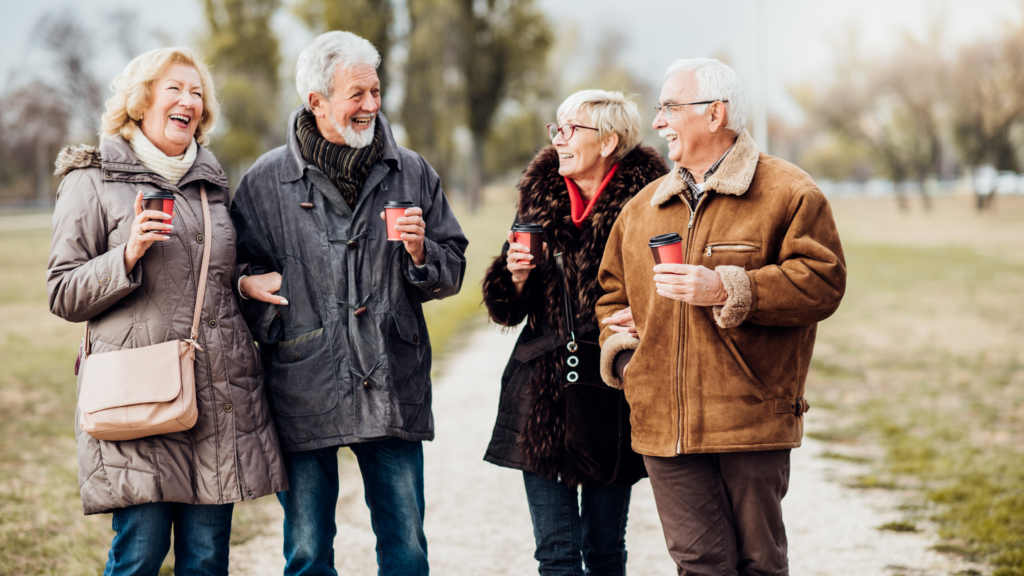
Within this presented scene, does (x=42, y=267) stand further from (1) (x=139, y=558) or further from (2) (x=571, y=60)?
(2) (x=571, y=60)

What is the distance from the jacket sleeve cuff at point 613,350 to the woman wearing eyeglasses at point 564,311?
0.61 ft

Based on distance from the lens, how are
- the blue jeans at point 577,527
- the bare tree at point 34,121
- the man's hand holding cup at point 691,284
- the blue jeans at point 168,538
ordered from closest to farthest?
the man's hand holding cup at point 691,284 → the blue jeans at point 168,538 → the blue jeans at point 577,527 → the bare tree at point 34,121

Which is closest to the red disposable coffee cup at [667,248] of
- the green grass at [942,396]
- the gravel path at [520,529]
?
the gravel path at [520,529]

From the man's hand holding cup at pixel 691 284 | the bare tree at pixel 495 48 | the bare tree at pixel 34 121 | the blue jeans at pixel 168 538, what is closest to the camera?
the man's hand holding cup at pixel 691 284

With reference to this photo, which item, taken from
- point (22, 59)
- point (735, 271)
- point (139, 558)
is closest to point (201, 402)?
point (139, 558)

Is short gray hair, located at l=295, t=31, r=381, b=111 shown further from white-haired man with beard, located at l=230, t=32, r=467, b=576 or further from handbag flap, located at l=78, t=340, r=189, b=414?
handbag flap, located at l=78, t=340, r=189, b=414

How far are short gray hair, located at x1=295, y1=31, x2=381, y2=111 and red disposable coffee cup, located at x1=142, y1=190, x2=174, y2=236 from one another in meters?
0.67

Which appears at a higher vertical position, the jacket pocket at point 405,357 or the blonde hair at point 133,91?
the blonde hair at point 133,91

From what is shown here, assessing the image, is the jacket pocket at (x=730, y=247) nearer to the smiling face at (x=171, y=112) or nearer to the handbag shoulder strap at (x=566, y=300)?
the handbag shoulder strap at (x=566, y=300)

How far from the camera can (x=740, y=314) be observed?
8.13 ft

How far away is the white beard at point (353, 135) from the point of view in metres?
3.03

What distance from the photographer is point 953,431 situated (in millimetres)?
6762

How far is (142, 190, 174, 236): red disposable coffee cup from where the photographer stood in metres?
2.55

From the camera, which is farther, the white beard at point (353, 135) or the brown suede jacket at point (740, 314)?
the white beard at point (353, 135)
